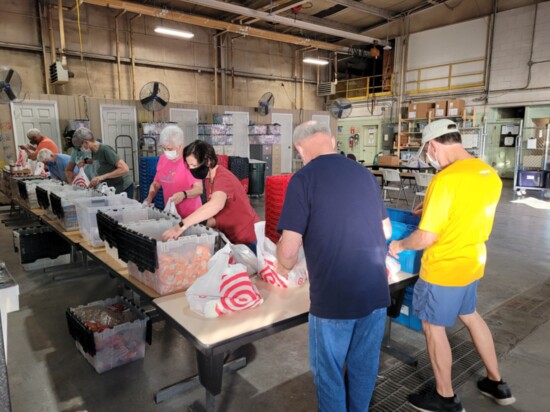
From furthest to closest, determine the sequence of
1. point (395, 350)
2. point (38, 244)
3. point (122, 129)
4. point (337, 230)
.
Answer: point (122, 129), point (38, 244), point (395, 350), point (337, 230)

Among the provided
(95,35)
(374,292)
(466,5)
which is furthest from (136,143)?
(466,5)

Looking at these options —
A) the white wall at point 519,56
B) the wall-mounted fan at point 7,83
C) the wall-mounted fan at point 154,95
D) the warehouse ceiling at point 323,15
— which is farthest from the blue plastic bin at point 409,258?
the white wall at point 519,56

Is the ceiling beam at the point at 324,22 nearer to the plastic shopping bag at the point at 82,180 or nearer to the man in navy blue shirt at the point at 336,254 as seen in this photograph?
the plastic shopping bag at the point at 82,180

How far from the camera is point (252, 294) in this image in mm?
1745

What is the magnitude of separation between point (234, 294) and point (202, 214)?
27.4 inches

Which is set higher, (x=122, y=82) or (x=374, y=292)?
(x=122, y=82)

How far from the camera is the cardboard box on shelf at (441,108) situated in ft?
40.8

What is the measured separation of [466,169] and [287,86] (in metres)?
14.1

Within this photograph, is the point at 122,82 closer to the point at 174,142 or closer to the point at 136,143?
the point at 136,143

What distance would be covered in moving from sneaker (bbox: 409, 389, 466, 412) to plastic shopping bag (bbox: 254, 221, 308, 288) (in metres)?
0.94

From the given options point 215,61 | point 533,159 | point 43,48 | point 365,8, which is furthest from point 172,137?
point 533,159

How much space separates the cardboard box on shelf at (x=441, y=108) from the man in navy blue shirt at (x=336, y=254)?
1235 cm

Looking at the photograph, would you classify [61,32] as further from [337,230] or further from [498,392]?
[498,392]

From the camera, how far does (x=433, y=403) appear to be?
2111mm
